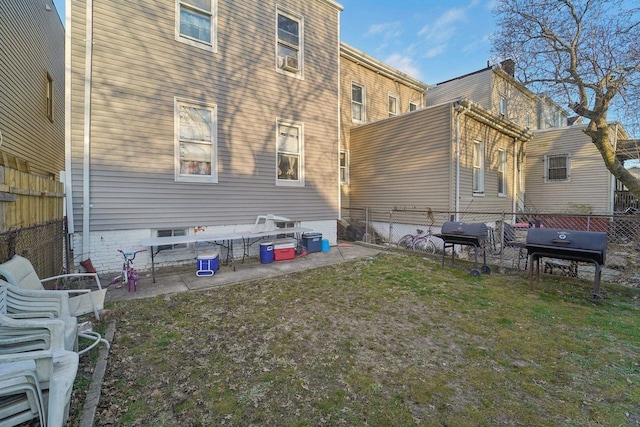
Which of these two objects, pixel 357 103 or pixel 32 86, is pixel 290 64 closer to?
pixel 357 103

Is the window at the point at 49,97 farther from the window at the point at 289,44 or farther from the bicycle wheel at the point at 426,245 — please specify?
Result: the bicycle wheel at the point at 426,245

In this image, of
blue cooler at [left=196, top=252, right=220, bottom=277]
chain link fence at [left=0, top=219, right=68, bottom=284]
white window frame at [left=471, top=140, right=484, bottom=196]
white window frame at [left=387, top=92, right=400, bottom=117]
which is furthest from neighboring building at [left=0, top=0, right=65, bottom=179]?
white window frame at [left=387, top=92, right=400, bottom=117]

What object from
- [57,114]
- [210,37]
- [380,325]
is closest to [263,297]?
[380,325]

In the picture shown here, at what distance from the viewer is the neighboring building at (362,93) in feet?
40.0

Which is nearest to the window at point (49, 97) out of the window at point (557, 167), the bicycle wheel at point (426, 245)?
the bicycle wheel at point (426, 245)

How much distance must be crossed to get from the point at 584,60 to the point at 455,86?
8.32 metres

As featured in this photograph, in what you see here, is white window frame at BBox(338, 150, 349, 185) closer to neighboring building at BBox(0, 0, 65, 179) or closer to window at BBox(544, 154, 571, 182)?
neighboring building at BBox(0, 0, 65, 179)

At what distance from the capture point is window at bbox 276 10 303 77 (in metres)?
8.74

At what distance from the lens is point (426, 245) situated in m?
9.30

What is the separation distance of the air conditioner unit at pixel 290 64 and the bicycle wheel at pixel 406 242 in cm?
658

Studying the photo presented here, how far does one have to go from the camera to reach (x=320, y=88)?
9680 millimetres

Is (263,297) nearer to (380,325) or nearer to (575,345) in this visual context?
(380,325)

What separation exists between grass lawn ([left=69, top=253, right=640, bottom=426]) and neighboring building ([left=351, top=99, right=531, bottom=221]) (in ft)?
16.6

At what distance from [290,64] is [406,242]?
22.7 feet
